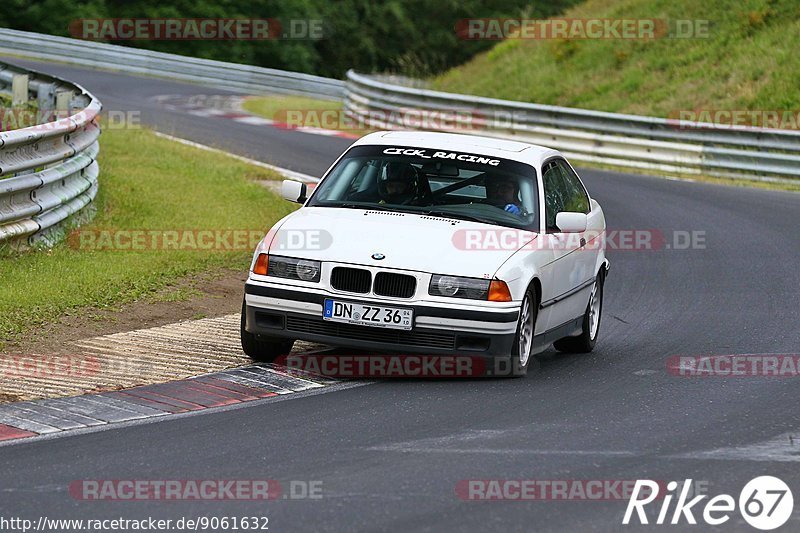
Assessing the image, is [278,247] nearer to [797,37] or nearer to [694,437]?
[694,437]

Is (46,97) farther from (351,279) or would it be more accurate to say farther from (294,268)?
(351,279)

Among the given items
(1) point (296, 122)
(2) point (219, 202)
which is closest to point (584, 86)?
(1) point (296, 122)

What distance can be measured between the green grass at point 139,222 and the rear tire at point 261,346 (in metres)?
1.59

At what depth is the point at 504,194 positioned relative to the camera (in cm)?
→ 988

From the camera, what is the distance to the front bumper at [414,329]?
28.6ft

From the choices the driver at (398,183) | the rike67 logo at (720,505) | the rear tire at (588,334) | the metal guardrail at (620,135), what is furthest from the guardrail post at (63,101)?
the rike67 logo at (720,505)

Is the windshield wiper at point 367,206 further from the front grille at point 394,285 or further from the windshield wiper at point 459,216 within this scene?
the front grille at point 394,285

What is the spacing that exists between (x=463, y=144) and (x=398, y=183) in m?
0.69

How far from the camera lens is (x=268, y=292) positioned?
891 centimetres

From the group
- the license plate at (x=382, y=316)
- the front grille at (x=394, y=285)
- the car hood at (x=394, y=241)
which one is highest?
the car hood at (x=394, y=241)

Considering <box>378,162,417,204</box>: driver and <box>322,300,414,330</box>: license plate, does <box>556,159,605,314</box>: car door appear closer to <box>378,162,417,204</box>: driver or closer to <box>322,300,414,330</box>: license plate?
<box>378,162,417,204</box>: driver

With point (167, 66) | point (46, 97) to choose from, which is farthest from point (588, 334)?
point (167, 66)

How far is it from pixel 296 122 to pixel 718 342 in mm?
20096

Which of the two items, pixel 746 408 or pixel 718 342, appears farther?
pixel 718 342
